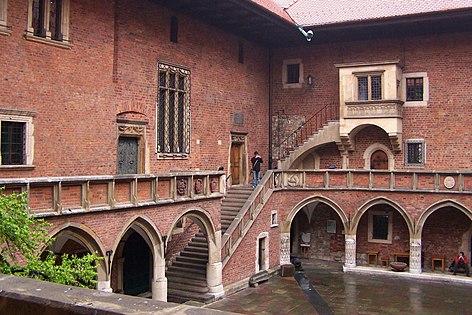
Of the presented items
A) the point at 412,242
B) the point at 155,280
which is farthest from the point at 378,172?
the point at 155,280

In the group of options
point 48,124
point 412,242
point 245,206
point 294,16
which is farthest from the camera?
point 294,16

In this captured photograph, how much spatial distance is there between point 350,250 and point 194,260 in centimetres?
793

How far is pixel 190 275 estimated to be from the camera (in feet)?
64.1

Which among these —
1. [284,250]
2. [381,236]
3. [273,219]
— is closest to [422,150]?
[381,236]

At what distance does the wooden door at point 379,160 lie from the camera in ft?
86.8

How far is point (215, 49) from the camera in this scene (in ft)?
78.6

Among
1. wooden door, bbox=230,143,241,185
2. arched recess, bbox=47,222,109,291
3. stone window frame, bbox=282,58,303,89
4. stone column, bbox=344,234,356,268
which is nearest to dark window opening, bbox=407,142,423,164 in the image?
stone column, bbox=344,234,356,268

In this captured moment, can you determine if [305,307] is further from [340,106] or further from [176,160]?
[340,106]

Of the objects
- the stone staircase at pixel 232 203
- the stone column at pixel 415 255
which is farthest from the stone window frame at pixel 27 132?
the stone column at pixel 415 255

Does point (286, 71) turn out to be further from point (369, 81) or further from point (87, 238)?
point (87, 238)

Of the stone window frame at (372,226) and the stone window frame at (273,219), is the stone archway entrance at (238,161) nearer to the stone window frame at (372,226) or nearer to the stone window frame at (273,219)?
the stone window frame at (273,219)

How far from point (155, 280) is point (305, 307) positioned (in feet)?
17.4

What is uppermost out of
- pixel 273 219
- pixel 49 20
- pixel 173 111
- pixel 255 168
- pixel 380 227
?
pixel 49 20

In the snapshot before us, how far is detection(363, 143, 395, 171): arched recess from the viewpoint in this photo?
26125 millimetres
